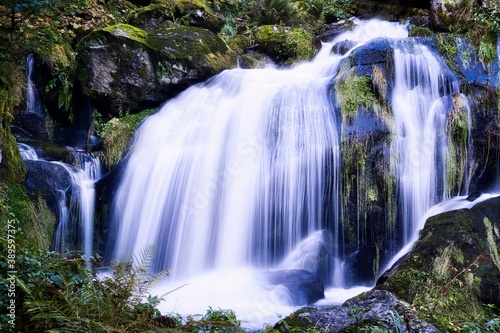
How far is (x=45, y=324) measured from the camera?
96.7 inches

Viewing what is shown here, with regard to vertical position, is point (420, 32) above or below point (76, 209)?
above

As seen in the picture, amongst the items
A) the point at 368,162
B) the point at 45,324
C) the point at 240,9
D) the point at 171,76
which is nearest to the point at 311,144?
the point at 368,162

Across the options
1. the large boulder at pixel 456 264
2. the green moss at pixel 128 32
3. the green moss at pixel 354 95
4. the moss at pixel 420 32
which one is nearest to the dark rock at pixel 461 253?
the large boulder at pixel 456 264

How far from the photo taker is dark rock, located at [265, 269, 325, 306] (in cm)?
572

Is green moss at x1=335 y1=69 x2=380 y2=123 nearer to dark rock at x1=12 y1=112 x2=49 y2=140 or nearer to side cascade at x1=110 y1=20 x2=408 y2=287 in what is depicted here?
side cascade at x1=110 y1=20 x2=408 y2=287

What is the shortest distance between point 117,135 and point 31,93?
2.45 meters

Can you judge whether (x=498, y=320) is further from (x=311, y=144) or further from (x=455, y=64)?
(x=455, y=64)

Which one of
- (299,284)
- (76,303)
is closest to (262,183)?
(299,284)

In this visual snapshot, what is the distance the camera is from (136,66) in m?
10.0

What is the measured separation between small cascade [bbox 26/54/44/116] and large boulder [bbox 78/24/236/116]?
3.70ft

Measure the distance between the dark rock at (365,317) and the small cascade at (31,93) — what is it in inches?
338

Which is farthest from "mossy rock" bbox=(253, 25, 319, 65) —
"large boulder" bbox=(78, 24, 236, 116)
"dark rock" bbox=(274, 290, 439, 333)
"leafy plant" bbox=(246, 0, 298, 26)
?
"dark rock" bbox=(274, 290, 439, 333)

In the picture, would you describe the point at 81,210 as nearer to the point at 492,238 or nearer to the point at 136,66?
the point at 136,66

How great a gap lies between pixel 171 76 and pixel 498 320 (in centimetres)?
878
